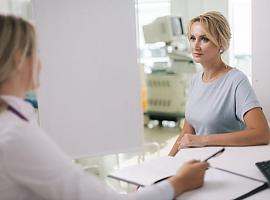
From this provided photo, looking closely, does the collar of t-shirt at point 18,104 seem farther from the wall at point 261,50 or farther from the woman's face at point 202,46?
the wall at point 261,50

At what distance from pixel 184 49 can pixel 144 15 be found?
0.90m

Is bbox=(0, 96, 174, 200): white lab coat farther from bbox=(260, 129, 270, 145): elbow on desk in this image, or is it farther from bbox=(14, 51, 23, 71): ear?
bbox=(260, 129, 270, 145): elbow on desk

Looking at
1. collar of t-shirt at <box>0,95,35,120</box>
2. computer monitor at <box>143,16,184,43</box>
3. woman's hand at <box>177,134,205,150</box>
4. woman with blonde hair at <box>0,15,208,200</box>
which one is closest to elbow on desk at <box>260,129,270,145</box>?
woman's hand at <box>177,134,205,150</box>

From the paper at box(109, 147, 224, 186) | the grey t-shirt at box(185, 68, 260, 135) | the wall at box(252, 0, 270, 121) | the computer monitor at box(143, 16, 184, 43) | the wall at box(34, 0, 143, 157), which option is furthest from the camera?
the computer monitor at box(143, 16, 184, 43)

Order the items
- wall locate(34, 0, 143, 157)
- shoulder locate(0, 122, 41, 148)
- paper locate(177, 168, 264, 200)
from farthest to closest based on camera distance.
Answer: wall locate(34, 0, 143, 157)
paper locate(177, 168, 264, 200)
shoulder locate(0, 122, 41, 148)

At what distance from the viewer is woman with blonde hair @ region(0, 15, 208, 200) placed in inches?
29.5

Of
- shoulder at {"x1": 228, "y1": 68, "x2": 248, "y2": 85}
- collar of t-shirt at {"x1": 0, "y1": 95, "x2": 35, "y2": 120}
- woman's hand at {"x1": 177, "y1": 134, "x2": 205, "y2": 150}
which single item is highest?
collar of t-shirt at {"x1": 0, "y1": 95, "x2": 35, "y2": 120}

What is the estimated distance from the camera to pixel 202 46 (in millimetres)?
1721

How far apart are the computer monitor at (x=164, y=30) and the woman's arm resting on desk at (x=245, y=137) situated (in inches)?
109

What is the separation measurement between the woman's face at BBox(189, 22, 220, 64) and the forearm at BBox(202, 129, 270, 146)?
439 millimetres

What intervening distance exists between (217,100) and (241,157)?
0.40 m

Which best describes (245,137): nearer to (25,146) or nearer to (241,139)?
(241,139)

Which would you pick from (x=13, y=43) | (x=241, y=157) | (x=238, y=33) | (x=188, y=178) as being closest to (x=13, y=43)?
(x=13, y=43)

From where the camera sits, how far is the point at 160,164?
118 centimetres
